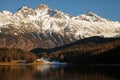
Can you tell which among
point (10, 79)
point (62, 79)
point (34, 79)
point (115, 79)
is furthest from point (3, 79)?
point (115, 79)

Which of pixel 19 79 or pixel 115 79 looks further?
pixel 19 79

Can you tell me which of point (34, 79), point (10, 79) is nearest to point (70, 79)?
point (34, 79)

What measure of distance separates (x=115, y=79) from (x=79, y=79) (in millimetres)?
12967

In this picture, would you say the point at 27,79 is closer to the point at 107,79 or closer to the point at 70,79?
the point at 70,79

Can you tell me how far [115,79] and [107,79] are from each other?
3442mm

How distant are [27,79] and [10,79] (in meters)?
5.71

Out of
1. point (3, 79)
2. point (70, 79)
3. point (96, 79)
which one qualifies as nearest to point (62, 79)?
point (70, 79)

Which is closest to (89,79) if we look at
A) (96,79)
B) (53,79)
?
(96,79)

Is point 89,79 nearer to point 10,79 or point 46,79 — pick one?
point 46,79

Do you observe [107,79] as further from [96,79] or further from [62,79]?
[62,79]

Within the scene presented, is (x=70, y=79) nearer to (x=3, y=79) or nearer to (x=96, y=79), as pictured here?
(x=96, y=79)

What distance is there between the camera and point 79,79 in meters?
123

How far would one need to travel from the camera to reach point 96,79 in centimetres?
11925

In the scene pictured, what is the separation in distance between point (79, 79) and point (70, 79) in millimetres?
3039
